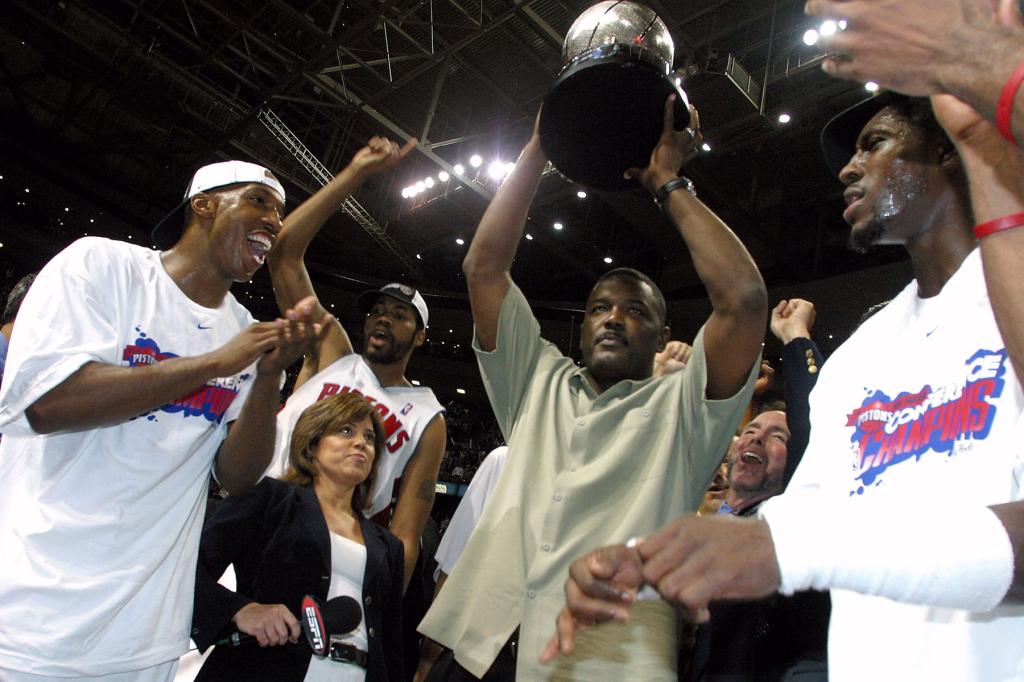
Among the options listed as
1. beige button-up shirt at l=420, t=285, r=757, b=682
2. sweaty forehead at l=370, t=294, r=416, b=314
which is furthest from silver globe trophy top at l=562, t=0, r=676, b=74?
sweaty forehead at l=370, t=294, r=416, b=314

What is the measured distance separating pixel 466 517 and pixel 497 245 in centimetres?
153

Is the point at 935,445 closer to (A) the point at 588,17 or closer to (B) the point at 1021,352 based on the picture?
(B) the point at 1021,352

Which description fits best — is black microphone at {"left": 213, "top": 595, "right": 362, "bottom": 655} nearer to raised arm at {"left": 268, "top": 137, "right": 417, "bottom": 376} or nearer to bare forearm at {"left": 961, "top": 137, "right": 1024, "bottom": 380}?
raised arm at {"left": 268, "top": 137, "right": 417, "bottom": 376}

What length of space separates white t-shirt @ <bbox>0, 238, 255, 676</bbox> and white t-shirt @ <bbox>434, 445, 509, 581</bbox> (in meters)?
1.29

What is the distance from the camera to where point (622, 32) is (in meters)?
1.93

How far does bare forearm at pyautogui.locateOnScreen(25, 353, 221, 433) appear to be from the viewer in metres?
1.63

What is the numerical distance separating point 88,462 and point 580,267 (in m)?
12.3

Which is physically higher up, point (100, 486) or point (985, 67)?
point (985, 67)

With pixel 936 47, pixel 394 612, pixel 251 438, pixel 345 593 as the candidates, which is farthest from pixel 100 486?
pixel 936 47

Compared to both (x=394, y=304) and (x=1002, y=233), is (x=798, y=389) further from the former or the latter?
(x=394, y=304)

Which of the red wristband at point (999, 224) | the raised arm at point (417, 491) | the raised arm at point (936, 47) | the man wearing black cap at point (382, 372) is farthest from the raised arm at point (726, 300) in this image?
the raised arm at point (417, 491)

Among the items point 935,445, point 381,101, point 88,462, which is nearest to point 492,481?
point 88,462

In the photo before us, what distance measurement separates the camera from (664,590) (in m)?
0.78

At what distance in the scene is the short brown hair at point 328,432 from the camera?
8.84 feet
